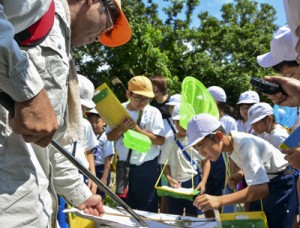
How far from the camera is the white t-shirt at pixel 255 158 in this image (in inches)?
135

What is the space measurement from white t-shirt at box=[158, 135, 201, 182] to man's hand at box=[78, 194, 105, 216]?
272cm

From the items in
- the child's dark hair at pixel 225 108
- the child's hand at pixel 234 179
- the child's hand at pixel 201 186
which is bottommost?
the child's hand at pixel 201 186

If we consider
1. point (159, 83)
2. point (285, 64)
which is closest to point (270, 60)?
point (285, 64)

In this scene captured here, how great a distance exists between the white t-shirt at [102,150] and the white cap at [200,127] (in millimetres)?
1952

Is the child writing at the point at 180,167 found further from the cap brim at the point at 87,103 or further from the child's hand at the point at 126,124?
the cap brim at the point at 87,103

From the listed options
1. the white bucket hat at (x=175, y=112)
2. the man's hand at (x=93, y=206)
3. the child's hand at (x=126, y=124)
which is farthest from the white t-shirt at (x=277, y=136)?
the man's hand at (x=93, y=206)

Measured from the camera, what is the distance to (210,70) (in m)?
17.8

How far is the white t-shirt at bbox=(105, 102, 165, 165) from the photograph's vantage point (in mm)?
5059

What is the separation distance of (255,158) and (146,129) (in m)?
1.88

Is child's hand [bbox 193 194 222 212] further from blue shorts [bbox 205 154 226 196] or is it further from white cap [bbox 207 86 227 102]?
white cap [bbox 207 86 227 102]

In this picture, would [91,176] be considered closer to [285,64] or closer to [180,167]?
[285,64]

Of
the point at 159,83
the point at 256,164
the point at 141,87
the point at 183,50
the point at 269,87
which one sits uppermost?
the point at 269,87

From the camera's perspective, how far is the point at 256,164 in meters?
3.45

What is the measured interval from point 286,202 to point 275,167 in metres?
0.28
